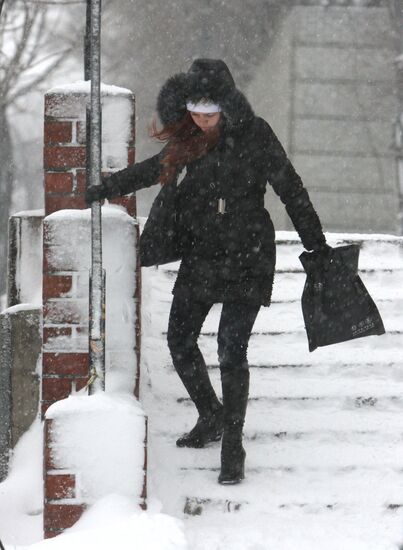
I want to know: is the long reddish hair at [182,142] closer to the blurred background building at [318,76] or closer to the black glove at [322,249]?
the black glove at [322,249]

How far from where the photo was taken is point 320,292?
4445 mm

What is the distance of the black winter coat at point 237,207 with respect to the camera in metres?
4.32

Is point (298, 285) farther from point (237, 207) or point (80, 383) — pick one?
point (80, 383)

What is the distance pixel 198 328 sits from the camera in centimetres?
467

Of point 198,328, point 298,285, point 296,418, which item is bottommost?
point 296,418

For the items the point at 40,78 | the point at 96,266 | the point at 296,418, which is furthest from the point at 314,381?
the point at 40,78

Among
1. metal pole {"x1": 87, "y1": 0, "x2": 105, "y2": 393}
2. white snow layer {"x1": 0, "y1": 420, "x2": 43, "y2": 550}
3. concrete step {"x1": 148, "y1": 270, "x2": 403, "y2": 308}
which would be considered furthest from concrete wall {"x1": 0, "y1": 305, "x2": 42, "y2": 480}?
concrete step {"x1": 148, "y1": 270, "x2": 403, "y2": 308}

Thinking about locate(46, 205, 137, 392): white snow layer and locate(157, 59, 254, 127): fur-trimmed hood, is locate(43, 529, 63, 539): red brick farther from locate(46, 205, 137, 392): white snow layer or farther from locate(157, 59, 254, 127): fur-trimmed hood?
locate(157, 59, 254, 127): fur-trimmed hood

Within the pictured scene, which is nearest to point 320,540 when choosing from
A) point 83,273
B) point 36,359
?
point 83,273

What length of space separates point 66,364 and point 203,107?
119 cm

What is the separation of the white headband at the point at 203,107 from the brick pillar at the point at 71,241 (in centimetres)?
34

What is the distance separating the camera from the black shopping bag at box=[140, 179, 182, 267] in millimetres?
4395

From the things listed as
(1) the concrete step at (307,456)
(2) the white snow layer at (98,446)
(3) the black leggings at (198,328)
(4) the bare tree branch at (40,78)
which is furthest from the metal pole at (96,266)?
(4) the bare tree branch at (40,78)

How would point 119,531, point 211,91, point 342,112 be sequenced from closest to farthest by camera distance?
point 119,531 < point 211,91 < point 342,112
